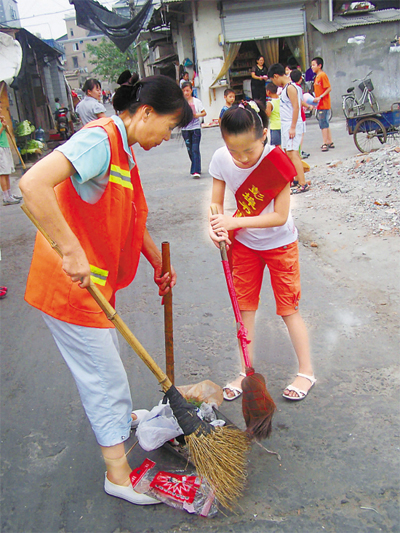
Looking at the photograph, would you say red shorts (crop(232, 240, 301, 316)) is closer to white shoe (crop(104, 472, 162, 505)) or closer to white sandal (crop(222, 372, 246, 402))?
white sandal (crop(222, 372, 246, 402))

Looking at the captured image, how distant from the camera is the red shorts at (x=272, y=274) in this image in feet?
8.45

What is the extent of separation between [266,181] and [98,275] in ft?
3.39

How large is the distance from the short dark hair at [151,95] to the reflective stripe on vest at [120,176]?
0.85 feet

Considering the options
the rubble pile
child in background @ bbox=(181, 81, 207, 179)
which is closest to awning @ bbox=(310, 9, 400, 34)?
child in background @ bbox=(181, 81, 207, 179)

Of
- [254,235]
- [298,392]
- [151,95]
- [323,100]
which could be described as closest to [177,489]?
[298,392]

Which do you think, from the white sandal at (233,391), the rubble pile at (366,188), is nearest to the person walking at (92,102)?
the rubble pile at (366,188)

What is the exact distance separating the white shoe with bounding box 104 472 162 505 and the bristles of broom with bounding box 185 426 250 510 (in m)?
0.30

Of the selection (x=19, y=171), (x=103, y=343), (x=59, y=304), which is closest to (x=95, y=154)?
(x=59, y=304)

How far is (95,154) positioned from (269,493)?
1633mm

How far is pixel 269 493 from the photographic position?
207 centimetres

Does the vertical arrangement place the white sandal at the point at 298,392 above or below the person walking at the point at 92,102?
below

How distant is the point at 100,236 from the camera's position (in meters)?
1.82

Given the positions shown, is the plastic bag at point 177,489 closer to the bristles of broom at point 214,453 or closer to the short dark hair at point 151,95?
the bristles of broom at point 214,453

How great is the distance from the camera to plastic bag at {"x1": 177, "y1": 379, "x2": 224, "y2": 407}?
2.48 m
